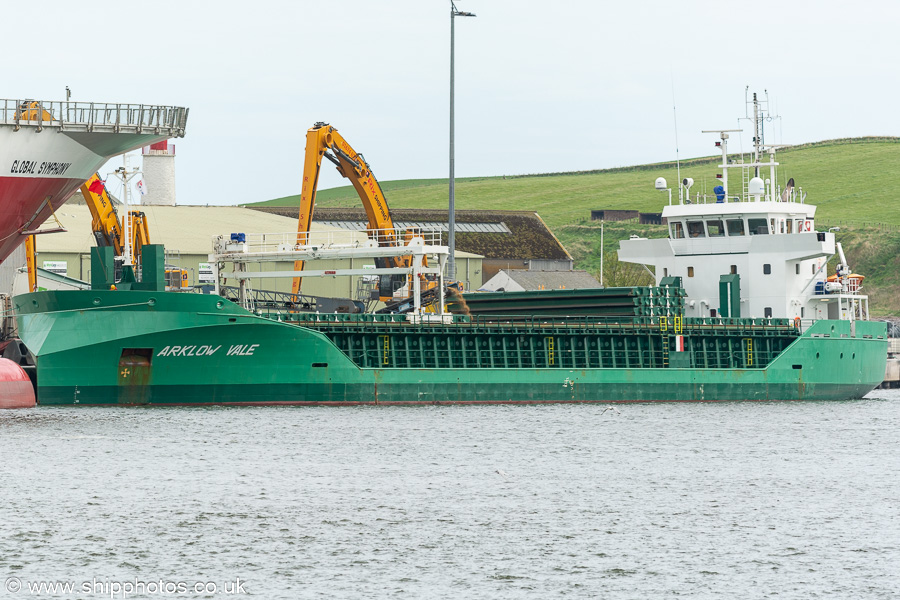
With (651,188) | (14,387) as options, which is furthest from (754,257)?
(651,188)

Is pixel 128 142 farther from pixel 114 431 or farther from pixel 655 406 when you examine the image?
pixel 655 406

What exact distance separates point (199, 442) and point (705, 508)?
15.0 metres

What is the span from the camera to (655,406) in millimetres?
51062

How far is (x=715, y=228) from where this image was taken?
55.2 metres

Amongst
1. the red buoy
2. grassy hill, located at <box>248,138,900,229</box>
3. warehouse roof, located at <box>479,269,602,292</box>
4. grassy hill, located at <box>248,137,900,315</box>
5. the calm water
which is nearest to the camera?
the calm water

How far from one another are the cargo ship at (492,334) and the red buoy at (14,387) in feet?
4.84

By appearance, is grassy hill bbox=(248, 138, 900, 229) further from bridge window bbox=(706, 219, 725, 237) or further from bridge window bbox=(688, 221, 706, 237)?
bridge window bbox=(706, 219, 725, 237)

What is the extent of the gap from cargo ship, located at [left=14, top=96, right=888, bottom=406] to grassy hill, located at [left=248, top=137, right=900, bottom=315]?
3670cm

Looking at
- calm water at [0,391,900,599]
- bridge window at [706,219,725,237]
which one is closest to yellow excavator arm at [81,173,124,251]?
calm water at [0,391,900,599]

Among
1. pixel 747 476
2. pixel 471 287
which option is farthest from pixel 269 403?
pixel 471 287

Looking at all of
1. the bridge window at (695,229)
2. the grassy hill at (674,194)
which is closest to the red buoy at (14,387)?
the bridge window at (695,229)

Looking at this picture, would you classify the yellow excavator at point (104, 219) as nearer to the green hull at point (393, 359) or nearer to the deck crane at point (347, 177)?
the deck crane at point (347, 177)

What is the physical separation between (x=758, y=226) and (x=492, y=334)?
12.8 meters

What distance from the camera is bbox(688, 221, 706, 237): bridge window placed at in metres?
55.5
